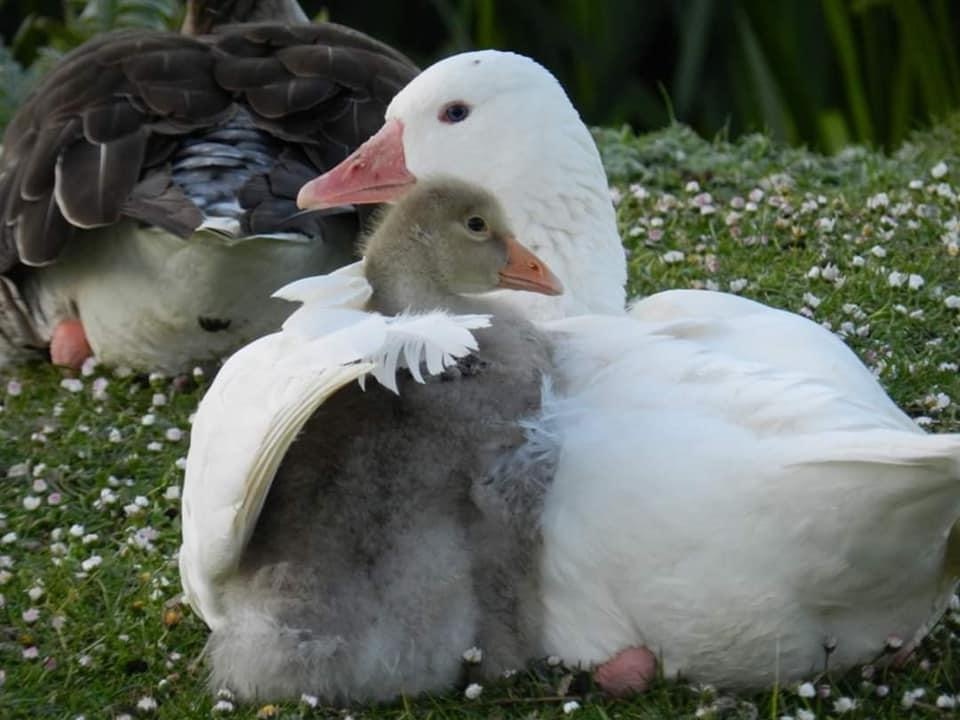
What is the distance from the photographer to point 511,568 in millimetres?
3879

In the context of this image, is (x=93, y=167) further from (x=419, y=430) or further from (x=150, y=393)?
(x=419, y=430)

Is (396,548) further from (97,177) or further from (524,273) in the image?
(97,177)

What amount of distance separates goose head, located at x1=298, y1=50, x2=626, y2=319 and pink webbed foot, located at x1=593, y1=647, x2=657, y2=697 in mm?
1304

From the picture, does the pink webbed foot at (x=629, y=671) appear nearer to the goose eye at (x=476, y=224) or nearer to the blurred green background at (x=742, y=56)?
the goose eye at (x=476, y=224)

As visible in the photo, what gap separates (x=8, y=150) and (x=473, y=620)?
320 centimetres

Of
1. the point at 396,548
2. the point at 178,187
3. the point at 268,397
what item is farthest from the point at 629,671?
the point at 178,187

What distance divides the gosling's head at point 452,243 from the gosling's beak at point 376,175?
2.27ft

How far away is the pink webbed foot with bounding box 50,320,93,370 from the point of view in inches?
249

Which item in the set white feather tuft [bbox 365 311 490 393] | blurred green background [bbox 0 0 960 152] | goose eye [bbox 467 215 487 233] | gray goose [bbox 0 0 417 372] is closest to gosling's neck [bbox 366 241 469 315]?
goose eye [bbox 467 215 487 233]

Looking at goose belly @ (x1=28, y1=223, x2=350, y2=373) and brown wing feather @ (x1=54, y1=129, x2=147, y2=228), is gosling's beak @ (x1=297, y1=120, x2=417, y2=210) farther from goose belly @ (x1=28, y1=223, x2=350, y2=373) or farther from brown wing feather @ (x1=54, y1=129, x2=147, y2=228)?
brown wing feather @ (x1=54, y1=129, x2=147, y2=228)

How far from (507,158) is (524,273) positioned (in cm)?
71

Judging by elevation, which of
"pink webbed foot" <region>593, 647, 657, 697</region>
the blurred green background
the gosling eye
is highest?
the gosling eye

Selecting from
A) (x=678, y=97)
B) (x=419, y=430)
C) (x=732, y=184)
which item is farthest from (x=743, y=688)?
(x=678, y=97)

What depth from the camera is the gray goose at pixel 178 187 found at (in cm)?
578
